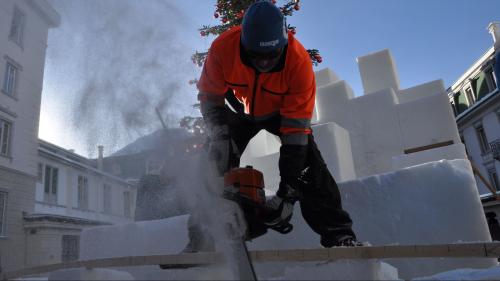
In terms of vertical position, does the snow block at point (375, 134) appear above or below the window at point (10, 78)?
below

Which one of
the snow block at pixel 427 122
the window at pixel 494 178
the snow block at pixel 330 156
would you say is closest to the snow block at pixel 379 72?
the snow block at pixel 427 122

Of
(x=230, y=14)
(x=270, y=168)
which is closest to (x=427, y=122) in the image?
(x=270, y=168)

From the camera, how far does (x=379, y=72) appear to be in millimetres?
7656

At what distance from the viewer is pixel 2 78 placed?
15398mm

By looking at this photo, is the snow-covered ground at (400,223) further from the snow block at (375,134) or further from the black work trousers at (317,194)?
the snow block at (375,134)

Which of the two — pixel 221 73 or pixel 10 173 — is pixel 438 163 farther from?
pixel 10 173

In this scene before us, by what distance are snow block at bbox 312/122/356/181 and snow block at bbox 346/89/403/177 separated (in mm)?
944

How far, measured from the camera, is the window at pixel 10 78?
1571 cm

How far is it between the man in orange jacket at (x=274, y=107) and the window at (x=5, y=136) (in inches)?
604

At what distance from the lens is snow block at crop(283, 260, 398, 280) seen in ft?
5.37

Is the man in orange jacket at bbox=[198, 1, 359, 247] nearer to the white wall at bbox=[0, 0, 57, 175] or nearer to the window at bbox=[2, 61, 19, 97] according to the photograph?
the white wall at bbox=[0, 0, 57, 175]

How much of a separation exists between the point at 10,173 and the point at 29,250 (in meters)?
4.11

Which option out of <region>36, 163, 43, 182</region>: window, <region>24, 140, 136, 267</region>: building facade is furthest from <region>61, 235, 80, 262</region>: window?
<region>36, 163, 43, 182</region>: window

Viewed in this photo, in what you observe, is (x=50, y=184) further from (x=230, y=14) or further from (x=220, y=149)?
(x=220, y=149)
